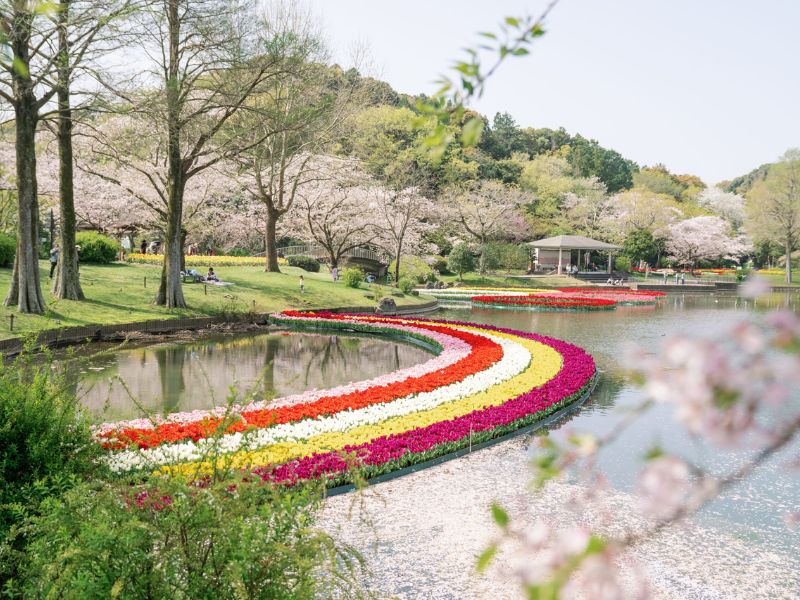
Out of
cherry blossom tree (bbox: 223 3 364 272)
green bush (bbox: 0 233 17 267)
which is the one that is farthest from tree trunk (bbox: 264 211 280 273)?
green bush (bbox: 0 233 17 267)

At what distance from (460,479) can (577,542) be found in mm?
7205

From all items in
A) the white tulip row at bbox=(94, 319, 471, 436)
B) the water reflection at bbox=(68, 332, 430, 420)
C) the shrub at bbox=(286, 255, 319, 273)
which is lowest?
the water reflection at bbox=(68, 332, 430, 420)

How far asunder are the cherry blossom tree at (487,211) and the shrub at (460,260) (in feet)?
19.6

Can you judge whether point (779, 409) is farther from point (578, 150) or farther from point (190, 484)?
point (578, 150)

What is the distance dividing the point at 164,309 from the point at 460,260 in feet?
79.6

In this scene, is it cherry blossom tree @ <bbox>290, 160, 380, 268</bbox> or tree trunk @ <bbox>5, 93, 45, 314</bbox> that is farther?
cherry blossom tree @ <bbox>290, 160, 380, 268</bbox>

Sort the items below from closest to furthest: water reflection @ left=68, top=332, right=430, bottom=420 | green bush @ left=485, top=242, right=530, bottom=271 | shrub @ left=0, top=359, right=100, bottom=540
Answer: shrub @ left=0, top=359, right=100, bottom=540
water reflection @ left=68, top=332, right=430, bottom=420
green bush @ left=485, top=242, right=530, bottom=271

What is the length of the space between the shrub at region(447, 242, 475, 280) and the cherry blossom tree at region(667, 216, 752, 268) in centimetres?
2317

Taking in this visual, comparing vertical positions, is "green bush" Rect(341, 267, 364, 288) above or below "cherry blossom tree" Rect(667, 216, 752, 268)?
below

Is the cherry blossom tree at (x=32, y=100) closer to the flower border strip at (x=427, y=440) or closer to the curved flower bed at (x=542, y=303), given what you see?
the flower border strip at (x=427, y=440)

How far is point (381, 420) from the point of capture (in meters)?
10.1

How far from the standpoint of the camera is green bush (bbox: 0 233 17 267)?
23172mm

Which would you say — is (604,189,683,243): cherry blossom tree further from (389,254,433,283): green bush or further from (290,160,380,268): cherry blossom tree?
(290,160,380,268): cherry blossom tree

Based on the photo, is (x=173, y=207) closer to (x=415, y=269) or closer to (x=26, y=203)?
(x=26, y=203)
